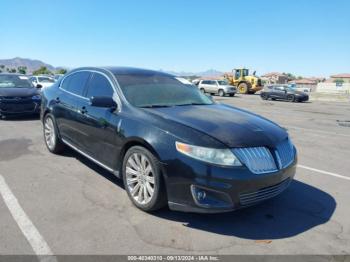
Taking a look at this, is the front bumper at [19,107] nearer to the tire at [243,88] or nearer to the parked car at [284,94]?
the parked car at [284,94]

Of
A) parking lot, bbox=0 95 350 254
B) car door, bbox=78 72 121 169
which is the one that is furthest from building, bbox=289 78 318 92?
car door, bbox=78 72 121 169

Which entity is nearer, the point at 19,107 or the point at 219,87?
the point at 19,107

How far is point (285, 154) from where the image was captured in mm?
3896

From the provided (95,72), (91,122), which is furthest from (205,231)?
(95,72)

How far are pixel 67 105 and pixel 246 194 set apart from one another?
3473mm

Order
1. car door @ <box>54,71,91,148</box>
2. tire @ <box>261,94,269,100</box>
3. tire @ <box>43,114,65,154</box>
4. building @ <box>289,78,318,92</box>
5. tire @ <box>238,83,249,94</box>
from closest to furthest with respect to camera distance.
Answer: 1. car door @ <box>54,71,91,148</box>
2. tire @ <box>43,114,65,154</box>
3. tire @ <box>261,94,269,100</box>
4. tire @ <box>238,83,249,94</box>
5. building @ <box>289,78,318,92</box>

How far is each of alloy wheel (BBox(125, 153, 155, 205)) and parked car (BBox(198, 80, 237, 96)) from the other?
28889 millimetres

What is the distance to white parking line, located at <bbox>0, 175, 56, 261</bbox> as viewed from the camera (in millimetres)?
3062

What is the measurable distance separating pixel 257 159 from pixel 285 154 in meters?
0.59

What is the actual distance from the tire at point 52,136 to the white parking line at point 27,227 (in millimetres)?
1683

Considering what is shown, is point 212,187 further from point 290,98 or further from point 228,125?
point 290,98

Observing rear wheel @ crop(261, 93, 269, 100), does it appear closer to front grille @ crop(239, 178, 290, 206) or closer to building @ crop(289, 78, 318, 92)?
front grille @ crop(239, 178, 290, 206)

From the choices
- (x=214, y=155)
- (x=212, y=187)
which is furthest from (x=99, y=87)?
(x=212, y=187)

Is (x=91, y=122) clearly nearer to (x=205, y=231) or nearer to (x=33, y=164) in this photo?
(x=33, y=164)
